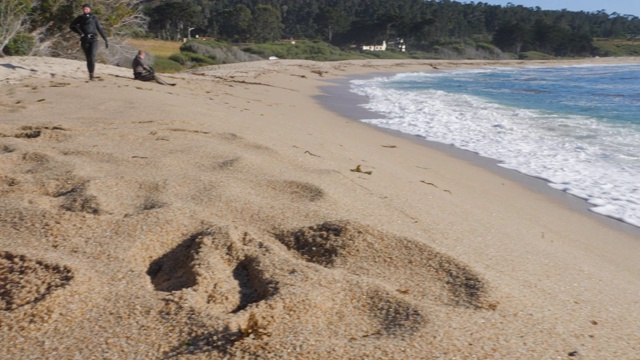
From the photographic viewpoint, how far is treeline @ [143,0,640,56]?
61.5m

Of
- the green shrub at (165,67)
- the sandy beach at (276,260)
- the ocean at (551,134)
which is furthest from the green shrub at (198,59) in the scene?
the sandy beach at (276,260)

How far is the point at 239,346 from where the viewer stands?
72.8 inches

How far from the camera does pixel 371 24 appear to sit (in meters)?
75.8

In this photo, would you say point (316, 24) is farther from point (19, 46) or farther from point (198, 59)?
point (19, 46)

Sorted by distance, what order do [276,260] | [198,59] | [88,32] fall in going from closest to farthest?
[276,260]
[88,32]
[198,59]

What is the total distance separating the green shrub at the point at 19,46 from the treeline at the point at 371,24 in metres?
36.1

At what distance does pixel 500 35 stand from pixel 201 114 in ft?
286

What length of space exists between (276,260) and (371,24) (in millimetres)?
76298

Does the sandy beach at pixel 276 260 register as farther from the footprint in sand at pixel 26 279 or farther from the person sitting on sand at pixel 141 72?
the person sitting on sand at pixel 141 72

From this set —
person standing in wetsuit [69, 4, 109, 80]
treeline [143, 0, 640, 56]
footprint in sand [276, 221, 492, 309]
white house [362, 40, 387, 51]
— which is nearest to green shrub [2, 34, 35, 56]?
person standing in wetsuit [69, 4, 109, 80]

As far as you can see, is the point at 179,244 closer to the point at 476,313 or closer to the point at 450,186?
the point at 476,313

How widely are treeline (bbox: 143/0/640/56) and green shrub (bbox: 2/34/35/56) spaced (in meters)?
36.1

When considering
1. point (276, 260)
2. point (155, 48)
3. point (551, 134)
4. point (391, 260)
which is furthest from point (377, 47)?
point (276, 260)

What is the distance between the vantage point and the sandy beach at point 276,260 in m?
1.96
